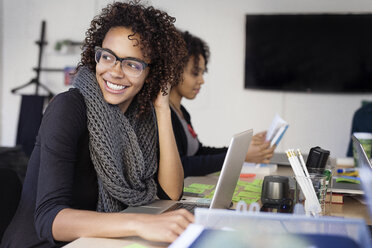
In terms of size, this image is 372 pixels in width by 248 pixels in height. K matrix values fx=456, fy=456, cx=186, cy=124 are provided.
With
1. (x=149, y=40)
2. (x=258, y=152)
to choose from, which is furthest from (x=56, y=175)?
(x=258, y=152)

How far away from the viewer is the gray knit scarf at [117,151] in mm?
1394

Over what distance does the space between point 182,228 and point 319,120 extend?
3591mm

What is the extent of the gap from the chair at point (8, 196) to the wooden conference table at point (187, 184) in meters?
0.52

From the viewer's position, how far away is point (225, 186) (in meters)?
1.36

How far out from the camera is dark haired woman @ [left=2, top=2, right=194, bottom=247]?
116 centimetres

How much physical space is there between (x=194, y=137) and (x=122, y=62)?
45.8 inches

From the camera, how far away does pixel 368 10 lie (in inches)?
166

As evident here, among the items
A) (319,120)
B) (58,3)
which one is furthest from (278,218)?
(58,3)

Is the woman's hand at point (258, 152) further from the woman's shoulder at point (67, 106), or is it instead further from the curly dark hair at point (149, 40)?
the woman's shoulder at point (67, 106)

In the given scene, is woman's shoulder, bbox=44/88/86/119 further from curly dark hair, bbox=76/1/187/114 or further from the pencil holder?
the pencil holder

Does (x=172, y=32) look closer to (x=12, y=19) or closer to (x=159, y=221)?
(x=159, y=221)

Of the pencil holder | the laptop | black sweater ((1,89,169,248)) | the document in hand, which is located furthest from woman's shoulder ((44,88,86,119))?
the document in hand

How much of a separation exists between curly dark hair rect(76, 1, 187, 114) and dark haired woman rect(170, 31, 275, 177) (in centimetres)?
41

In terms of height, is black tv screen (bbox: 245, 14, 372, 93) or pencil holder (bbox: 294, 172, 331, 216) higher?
black tv screen (bbox: 245, 14, 372, 93)
